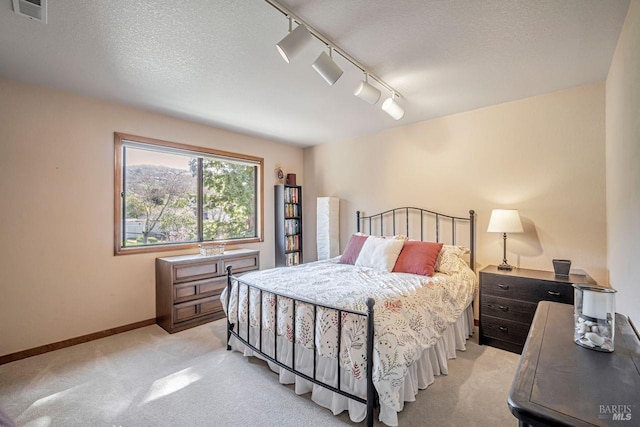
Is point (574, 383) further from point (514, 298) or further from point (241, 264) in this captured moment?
point (241, 264)

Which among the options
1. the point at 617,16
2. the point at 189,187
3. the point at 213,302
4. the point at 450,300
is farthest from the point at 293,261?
the point at 617,16

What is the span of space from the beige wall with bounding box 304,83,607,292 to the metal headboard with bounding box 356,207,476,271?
0.28 feet

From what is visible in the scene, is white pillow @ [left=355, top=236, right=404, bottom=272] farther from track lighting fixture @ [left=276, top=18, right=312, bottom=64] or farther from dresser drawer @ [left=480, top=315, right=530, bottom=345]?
track lighting fixture @ [left=276, top=18, right=312, bottom=64]

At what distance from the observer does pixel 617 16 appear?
1.72 metres

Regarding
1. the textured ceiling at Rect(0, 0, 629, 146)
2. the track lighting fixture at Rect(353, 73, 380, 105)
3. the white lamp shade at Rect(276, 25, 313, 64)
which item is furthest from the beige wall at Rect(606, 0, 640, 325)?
the white lamp shade at Rect(276, 25, 313, 64)

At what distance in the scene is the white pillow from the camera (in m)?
3.01

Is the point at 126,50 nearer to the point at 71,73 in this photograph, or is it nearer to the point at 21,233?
the point at 71,73

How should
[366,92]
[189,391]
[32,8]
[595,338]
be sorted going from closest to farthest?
[595,338]
[32,8]
[189,391]
[366,92]

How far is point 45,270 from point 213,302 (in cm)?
163

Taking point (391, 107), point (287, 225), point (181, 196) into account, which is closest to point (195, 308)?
point (181, 196)

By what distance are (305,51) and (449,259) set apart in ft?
7.83

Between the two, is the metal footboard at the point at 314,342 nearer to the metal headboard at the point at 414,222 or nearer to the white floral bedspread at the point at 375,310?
the white floral bedspread at the point at 375,310

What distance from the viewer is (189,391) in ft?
6.82

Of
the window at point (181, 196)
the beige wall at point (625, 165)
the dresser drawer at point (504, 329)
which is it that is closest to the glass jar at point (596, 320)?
the beige wall at point (625, 165)
